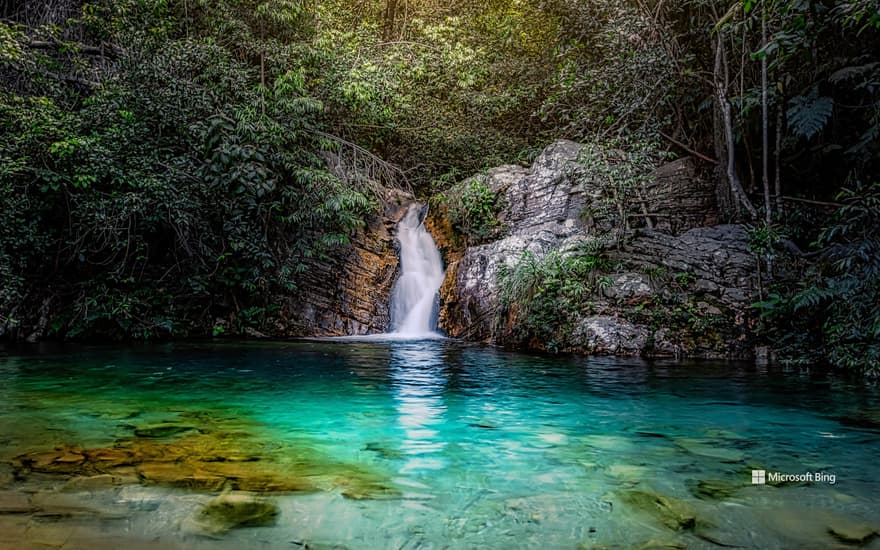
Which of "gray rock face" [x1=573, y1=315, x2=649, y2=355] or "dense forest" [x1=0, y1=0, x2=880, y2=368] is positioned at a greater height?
"dense forest" [x1=0, y1=0, x2=880, y2=368]

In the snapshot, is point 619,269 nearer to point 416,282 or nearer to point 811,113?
point 811,113

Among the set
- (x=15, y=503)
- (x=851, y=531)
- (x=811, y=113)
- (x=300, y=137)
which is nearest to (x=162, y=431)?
(x=15, y=503)

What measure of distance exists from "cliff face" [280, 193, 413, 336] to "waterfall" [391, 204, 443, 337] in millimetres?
271

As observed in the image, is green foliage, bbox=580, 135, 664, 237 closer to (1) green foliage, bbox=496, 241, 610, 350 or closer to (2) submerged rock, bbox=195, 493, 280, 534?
(1) green foliage, bbox=496, 241, 610, 350

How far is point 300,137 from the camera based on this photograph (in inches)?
471

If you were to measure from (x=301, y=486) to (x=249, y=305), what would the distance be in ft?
32.0

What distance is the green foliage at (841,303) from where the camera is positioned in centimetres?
621

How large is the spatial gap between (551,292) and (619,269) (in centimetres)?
115

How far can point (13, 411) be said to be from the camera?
160 inches

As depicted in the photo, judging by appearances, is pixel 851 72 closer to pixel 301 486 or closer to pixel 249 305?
pixel 301 486

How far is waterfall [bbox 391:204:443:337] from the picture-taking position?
11.6 meters

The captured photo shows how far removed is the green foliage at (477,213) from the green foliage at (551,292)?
8.15ft

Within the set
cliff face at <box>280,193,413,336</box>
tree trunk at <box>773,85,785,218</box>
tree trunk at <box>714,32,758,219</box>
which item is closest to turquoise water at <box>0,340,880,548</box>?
tree trunk at <box>773,85,785,218</box>

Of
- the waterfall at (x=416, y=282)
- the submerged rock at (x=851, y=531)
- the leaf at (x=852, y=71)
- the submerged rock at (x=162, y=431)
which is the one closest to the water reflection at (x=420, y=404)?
the submerged rock at (x=162, y=431)
